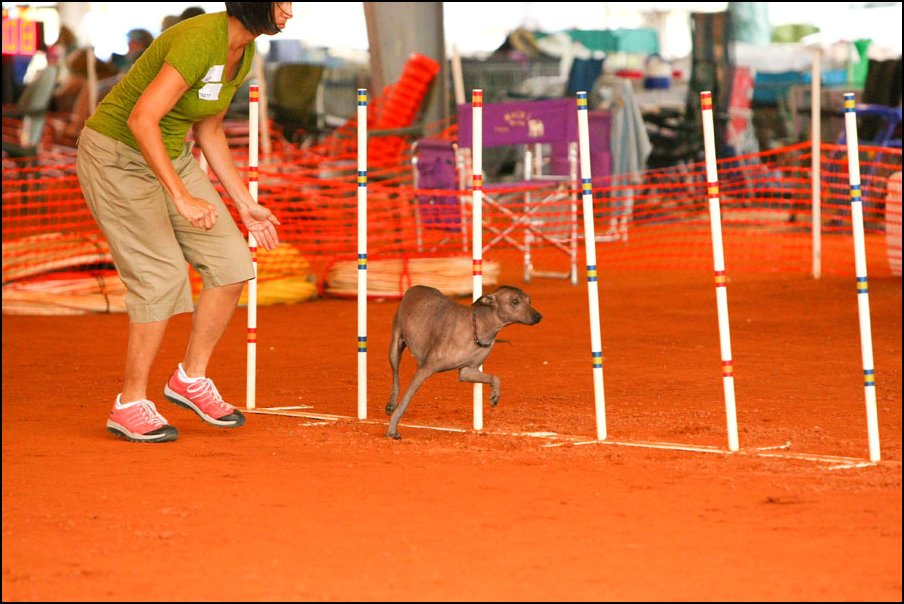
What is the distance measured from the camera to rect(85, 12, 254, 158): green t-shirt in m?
4.76

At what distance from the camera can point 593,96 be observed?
1756cm

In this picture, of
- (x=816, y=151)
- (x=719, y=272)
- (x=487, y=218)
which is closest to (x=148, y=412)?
(x=719, y=272)

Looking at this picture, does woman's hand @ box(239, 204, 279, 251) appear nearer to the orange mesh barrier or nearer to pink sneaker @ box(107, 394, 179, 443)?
pink sneaker @ box(107, 394, 179, 443)

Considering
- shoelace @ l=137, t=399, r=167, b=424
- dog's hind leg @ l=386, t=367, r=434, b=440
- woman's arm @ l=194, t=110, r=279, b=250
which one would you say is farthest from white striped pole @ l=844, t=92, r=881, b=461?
shoelace @ l=137, t=399, r=167, b=424

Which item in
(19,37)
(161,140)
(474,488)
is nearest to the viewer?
(474,488)

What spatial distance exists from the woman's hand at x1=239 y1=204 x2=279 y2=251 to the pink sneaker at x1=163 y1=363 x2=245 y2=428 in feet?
1.94

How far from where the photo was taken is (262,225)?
5.21 metres

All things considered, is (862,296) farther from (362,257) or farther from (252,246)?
(252,246)

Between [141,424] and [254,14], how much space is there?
1.59 m

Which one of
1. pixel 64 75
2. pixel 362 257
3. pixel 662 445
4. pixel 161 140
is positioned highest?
pixel 64 75

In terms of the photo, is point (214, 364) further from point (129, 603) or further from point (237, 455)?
point (129, 603)

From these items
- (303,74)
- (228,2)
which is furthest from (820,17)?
(228,2)

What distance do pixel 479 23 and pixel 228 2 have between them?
1824cm

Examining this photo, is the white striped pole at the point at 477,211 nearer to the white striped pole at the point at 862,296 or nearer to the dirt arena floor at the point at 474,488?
the dirt arena floor at the point at 474,488
